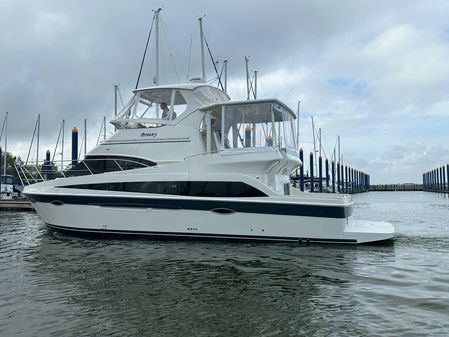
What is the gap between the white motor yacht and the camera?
11.4 meters

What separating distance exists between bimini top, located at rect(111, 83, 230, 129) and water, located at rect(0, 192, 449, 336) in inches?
165

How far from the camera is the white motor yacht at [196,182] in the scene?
11.4 meters

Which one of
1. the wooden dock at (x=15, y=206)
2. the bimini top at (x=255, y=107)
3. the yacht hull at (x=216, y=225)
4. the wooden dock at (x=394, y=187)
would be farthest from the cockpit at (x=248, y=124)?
the wooden dock at (x=394, y=187)

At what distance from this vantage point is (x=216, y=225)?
38.3 feet

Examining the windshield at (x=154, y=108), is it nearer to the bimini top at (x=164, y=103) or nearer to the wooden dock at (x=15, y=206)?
the bimini top at (x=164, y=103)

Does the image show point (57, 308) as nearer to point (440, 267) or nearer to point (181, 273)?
point (181, 273)

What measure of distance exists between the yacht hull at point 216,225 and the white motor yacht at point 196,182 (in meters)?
0.03

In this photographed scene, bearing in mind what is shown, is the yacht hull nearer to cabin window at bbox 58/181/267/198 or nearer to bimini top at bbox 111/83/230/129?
cabin window at bbox 58/181/267/198

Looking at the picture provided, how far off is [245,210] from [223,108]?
120 inches

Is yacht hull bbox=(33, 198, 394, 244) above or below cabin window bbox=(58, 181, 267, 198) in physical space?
below

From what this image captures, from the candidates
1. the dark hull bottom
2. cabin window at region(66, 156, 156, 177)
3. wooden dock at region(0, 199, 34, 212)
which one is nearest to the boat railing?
cabin window at region(66, 156, 156, 177)

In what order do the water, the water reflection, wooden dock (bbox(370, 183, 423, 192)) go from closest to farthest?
1. the water
2. the water reflection
3. wooden dock (bbox(370, 183, 423, 192))

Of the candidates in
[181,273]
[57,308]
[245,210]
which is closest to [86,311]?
[57,308]

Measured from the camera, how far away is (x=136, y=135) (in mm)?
13453
